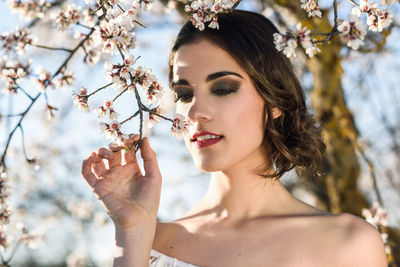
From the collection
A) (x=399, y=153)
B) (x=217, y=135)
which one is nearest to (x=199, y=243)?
(x=217, y=135)

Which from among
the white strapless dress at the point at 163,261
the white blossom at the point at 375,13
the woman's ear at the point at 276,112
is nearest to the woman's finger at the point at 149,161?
the white strapless dress at the point at 163,261

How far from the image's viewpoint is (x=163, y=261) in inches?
76.5

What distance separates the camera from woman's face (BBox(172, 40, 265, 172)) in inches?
69.0

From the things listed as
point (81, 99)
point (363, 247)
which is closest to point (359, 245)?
point (363, 247)

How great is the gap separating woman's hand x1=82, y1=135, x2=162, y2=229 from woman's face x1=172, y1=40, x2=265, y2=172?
0.67 feet

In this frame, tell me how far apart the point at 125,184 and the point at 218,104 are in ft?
1.53

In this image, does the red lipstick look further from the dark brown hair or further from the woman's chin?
the dark brown hair

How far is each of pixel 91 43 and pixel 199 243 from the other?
3.39 ft

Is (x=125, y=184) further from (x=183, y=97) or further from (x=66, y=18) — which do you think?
(x=66, y=18)

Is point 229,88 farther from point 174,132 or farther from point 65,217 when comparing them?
point 65,217

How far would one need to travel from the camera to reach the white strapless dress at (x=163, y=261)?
1894mm

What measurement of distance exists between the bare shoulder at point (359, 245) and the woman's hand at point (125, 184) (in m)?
0.72

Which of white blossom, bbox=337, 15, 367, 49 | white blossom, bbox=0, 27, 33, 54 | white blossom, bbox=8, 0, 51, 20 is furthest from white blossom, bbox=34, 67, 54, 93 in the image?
white blossom, bbox=337, 15, 367, 49

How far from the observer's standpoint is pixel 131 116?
1.31m
